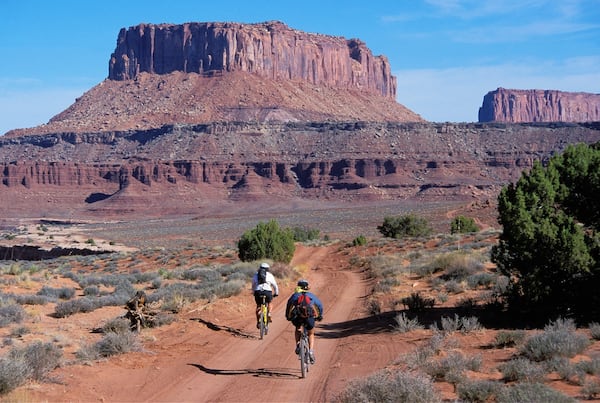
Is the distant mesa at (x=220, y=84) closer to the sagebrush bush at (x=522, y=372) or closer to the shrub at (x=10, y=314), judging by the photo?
the shrub at (x=10, y=314)

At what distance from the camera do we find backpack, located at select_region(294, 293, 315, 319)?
11.6m

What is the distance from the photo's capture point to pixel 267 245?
33.5m

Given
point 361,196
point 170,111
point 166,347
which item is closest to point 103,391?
point 166,347

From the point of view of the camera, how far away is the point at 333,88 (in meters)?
174

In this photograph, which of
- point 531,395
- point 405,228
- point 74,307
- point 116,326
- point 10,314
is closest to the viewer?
point 531,395

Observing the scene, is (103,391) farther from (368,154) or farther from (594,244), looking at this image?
(368,154)

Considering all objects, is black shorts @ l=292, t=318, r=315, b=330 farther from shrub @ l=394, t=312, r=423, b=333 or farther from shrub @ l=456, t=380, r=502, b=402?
shrub @ l=394, t=312, r=423, b=333

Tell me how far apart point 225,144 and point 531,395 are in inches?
5065

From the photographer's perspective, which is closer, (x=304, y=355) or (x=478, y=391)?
(x=478, y=391)

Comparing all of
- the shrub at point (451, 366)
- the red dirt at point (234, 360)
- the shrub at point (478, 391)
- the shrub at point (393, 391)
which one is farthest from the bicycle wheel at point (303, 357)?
the shrub at point (478, 391)

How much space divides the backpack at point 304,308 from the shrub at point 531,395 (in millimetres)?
3640

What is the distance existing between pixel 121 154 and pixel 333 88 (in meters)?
58.0

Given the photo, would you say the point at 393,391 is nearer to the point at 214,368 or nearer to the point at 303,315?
the point at 303,315

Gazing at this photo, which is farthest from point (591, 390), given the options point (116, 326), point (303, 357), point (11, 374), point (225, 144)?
point (225, 144)
